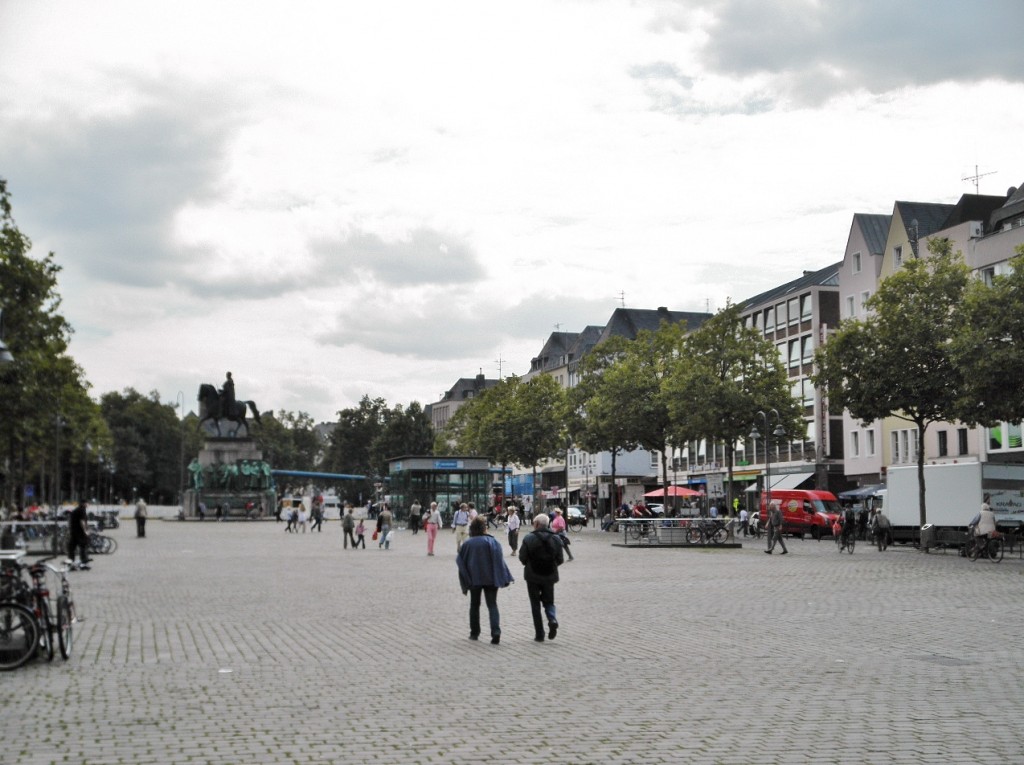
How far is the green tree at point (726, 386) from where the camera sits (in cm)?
6259

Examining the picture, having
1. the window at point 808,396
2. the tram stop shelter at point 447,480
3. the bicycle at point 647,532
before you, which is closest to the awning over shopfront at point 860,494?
the window at point 808,396

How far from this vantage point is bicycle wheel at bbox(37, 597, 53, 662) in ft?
47.3

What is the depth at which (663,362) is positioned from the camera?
2933 inches

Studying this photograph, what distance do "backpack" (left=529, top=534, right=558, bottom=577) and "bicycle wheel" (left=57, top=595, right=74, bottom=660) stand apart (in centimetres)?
566

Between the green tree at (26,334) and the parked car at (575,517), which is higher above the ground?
the green tree at (26,334)

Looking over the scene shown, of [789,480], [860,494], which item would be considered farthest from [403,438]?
[860,494]

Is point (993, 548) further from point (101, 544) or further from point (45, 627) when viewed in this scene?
point (45, 627)

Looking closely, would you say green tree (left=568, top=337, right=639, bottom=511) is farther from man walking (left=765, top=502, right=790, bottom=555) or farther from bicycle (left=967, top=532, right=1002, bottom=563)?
bicycle (left=967, top=532, right=1002, bottom=563)

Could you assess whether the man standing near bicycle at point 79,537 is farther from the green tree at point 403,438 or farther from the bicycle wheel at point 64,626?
the green tree at point 403,438

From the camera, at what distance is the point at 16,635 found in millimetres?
14109

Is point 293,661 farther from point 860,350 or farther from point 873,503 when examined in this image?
point 873,503

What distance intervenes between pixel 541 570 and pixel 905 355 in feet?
98.7

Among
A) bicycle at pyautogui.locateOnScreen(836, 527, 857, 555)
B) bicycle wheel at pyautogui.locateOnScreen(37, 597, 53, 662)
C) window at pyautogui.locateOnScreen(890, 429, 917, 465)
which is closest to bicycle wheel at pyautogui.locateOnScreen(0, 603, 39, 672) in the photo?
bicycle wheel at pyautogui.locateOnScreen(37, 597, 53, 662)

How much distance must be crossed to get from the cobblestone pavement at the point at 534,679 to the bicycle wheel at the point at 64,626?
0.96ft
